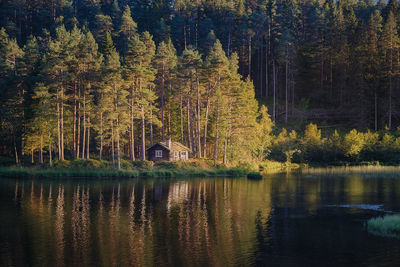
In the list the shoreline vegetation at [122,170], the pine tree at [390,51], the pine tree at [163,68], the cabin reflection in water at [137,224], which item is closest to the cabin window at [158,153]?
the shoreline vegetation at [122,170]

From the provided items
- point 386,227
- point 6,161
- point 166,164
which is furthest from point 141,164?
point 386,227

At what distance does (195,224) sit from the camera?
97.0ft

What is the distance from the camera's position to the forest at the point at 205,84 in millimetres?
65562

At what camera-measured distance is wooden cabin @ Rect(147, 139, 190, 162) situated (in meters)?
69.7

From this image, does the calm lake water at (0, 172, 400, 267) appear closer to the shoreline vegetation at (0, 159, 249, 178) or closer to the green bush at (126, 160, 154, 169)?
the shoreline vegetation at (0, 159, 249, 178)

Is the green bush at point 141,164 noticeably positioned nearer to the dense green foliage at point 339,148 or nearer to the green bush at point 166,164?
the green bush at point 166,164

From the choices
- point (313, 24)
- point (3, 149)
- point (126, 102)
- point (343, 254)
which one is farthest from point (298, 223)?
point (313, 24)

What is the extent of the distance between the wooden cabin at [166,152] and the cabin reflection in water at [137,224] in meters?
19.8

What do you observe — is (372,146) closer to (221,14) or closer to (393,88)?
(393,88)

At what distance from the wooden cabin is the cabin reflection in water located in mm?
19763

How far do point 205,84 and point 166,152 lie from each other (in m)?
13.8

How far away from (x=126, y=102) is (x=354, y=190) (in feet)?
113

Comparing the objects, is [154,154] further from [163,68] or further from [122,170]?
[163,68]

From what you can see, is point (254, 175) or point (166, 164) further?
point (166, 164)
